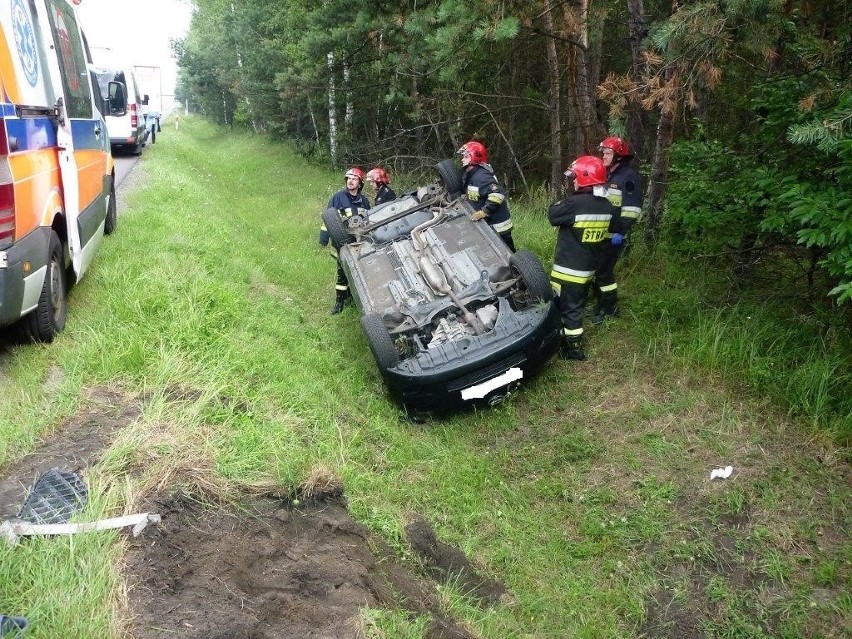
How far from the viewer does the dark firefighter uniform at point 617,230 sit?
211 inches

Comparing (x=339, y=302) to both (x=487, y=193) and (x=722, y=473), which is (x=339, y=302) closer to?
(x=487, y=193)

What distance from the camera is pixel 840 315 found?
411 centimetres

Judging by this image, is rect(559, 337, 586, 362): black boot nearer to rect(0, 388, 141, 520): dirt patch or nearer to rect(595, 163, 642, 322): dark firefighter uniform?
rect(595, 163, 642, 322): dark firefighter uniform

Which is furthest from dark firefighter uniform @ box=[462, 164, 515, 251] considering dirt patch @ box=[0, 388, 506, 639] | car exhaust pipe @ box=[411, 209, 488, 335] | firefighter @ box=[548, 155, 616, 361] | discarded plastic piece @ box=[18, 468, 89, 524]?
discarded plastic piece @ box=[18, 468, 89, 524]

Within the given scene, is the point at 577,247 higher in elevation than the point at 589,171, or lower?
lower

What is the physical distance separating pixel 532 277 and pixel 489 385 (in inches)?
36.2

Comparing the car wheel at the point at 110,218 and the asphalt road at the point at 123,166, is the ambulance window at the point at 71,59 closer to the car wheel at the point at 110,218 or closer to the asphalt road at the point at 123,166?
the car wheel at the point at 110,218

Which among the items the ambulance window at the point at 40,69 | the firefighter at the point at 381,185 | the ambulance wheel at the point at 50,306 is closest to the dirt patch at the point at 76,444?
the ambulance wheel at the point at 50,306

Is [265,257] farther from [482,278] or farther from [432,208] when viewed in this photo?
[482,278]

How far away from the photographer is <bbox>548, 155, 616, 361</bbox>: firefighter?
15.9 feet

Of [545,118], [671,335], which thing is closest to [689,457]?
[671,335]

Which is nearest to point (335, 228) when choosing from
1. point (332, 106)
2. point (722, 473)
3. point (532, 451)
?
point (532, 451)

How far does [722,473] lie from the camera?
12.1ft

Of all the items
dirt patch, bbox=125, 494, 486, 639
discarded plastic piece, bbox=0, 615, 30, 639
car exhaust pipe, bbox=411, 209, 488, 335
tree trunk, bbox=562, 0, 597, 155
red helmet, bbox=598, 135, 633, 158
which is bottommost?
dirt patch, bbox=125, 494, 486, 639
